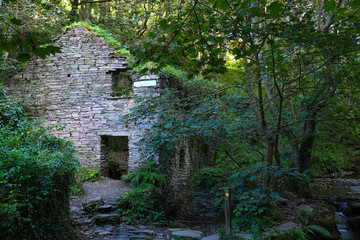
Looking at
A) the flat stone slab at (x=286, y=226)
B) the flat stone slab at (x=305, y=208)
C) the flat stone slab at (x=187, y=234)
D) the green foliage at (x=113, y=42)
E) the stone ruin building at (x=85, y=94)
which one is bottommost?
the flat stone slab at (x=187, y=234)

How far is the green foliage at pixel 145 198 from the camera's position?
650cm

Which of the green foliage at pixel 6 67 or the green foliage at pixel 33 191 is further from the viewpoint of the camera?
the green foliage at pixel 6 67

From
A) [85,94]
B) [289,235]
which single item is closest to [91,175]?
[85,94]

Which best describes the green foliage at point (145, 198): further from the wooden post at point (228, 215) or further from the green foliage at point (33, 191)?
the wooden post at point (228, 215)

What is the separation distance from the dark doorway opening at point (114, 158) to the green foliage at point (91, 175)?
29 centimetres

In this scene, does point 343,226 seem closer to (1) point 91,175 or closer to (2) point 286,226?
(2) point 286,226

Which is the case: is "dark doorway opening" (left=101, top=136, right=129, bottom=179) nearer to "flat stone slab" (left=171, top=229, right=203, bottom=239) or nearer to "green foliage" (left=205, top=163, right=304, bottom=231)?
"flat stone slab" (left=171, top=229, right=203, bottom=239)

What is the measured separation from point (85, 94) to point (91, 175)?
274 cm

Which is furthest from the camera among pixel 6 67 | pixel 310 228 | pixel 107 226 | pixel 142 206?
pixel 6 67

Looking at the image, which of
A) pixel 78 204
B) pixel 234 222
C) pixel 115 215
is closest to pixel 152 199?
pixel 115 215

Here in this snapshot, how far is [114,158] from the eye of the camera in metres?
11.4

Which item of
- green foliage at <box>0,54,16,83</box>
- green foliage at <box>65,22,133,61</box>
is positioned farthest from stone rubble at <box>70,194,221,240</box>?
green foliage at <box>0,54,16,83</box>

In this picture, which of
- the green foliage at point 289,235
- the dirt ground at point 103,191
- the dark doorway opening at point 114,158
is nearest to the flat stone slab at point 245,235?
the green foliage at point 289,235

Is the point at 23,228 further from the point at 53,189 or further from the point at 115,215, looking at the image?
the point at 115,215
